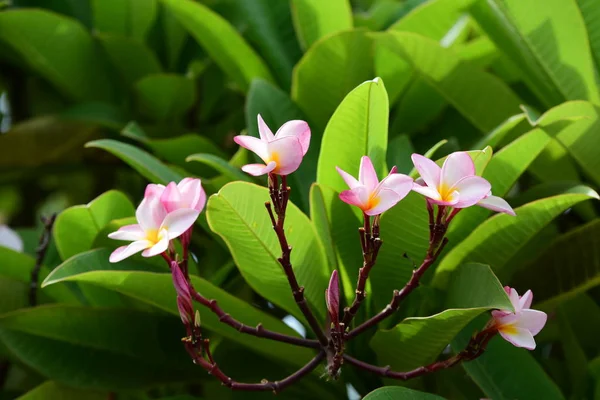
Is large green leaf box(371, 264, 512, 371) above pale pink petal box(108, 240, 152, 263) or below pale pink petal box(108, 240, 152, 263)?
below

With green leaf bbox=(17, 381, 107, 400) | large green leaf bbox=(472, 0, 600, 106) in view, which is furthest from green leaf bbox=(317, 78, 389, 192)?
green leaf bbox=(17, 381, 107, 400)

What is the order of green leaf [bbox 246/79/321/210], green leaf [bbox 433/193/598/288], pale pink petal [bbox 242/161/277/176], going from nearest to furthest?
1. pale pink petal [bbox 242/161/277/176]
2. green leaf [bbox 433/193/598/288]
3. green leaf [bbox 246/79/321/210]

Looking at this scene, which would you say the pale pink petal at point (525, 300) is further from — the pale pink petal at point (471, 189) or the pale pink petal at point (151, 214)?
the pale pink petal at point (151, 214)

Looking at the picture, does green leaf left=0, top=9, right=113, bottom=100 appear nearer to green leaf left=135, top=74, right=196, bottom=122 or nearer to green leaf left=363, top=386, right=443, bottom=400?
green leaf left=135, top=74, right=196, bottom=122

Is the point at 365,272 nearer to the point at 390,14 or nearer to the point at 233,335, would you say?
the point at 233,335

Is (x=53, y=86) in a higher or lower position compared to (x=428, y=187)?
lower

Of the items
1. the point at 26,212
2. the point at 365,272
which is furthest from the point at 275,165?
the point at 26,212
